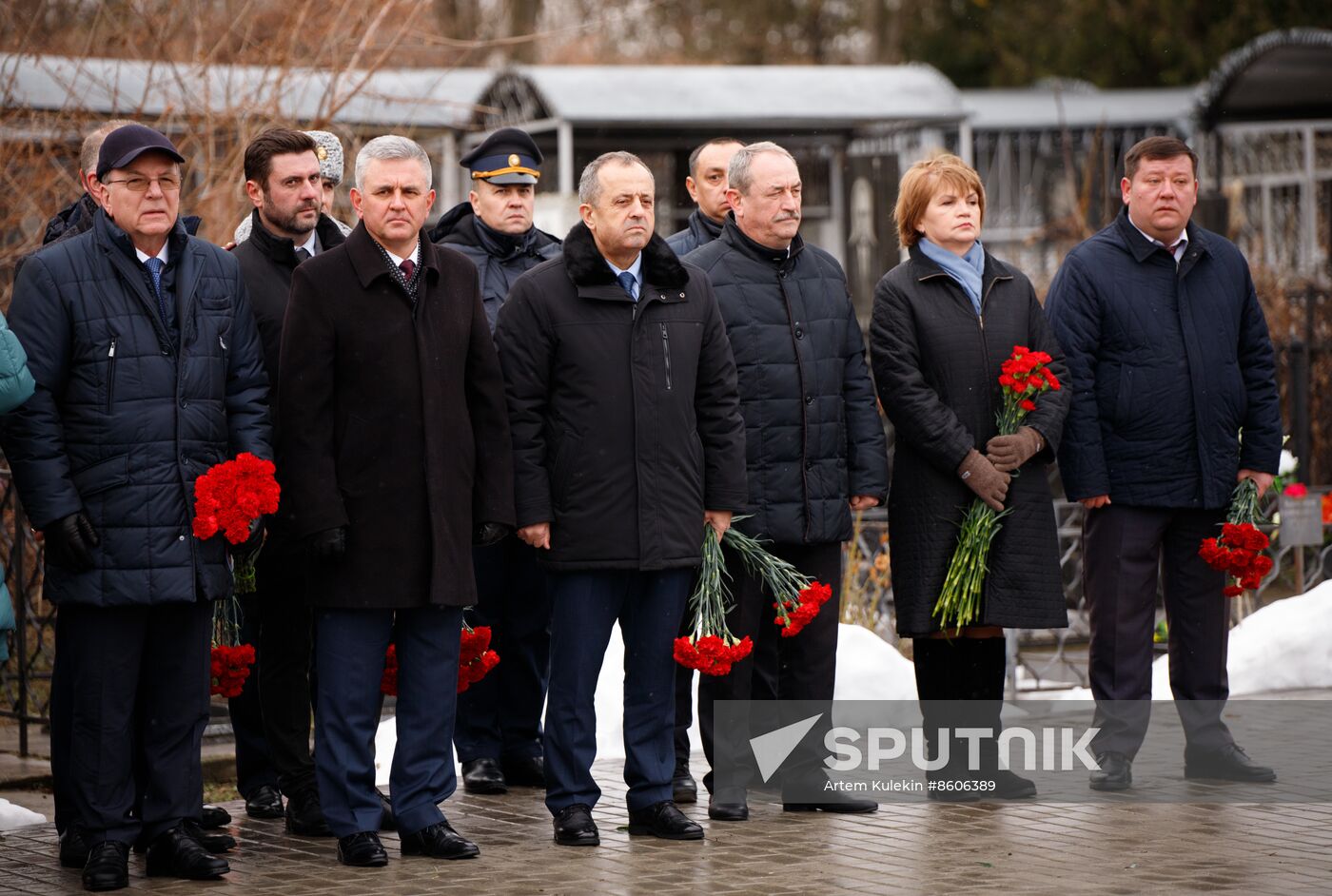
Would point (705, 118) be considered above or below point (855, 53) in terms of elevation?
below

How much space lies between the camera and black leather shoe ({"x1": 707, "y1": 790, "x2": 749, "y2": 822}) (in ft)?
20.6

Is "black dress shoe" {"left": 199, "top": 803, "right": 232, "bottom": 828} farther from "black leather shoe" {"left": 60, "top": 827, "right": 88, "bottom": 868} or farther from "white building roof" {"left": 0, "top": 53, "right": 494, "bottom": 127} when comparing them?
"white building roof" {"left": 0, "top": 53, "right": 494, "bottom": 127}

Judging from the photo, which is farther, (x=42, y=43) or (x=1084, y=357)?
(x=42, y=43)

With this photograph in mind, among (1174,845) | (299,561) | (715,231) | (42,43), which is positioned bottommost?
(1174,845)

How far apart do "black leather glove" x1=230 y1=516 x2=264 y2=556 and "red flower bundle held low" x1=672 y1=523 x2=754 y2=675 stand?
1349 millimetres

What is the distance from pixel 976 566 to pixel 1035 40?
20.1 metres

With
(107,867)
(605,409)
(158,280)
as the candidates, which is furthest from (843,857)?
(158,280)

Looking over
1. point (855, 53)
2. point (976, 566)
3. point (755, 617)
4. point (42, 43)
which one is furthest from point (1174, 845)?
point (855, 53)

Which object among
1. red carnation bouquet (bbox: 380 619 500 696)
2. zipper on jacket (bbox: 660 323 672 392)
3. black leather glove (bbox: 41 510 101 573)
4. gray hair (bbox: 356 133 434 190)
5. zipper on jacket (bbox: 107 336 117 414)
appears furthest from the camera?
red carnation bouquet (bbox: 380 619 500 696)

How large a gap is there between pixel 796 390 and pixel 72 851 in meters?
2.77

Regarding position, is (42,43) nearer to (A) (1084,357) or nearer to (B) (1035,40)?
(A) (1084,357)

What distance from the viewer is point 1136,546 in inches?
270

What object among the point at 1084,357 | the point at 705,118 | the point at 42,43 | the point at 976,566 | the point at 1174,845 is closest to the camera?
the point at 1174,845

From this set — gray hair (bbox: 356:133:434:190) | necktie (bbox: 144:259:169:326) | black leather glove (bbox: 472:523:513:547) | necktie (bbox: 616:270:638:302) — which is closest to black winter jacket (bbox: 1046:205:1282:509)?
necktie (bbox: 616:270:638:302)
